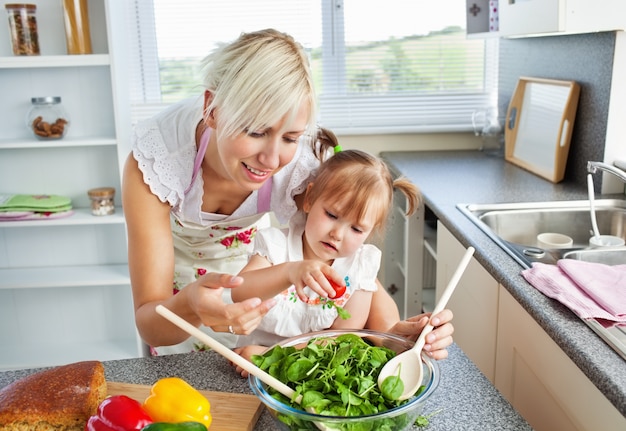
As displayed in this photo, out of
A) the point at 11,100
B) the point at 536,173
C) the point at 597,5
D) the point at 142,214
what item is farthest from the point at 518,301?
the point at 11,100

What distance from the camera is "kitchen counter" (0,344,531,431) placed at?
38.5 inches

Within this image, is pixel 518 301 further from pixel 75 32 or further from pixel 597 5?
pixel 75 32

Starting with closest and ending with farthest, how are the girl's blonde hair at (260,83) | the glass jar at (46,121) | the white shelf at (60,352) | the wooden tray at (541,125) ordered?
the girl's blonde hair at (260,83) → the wooden tray at (541,125) → the glass jar at (46,121) → the white shelf at (60,352)

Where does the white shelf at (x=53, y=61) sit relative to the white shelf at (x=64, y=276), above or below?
above

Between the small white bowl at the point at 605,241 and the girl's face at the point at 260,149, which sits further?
the small white bowl at the point at 605,241

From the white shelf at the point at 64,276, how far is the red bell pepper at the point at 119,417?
6.42 feet

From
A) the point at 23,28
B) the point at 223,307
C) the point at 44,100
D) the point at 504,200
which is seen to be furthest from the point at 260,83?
the point at 23,28

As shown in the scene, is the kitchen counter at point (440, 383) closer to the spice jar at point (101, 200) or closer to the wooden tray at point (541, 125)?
the wooden tray at point (541, 125)

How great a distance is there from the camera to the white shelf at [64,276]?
2799 millimetres

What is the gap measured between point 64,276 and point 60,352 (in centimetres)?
39

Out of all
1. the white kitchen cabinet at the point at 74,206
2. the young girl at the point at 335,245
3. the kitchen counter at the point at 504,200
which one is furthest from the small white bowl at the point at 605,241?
the white kitchen cabinet at the point at 74,206

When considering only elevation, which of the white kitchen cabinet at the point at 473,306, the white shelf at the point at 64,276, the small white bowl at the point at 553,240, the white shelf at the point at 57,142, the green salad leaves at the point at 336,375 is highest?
the white shelf at the point at 57,142

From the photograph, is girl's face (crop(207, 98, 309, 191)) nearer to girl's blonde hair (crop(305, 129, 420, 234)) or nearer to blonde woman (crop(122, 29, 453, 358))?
blonde woman (crop(122, 29, 453, 358))

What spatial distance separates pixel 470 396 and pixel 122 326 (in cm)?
237
